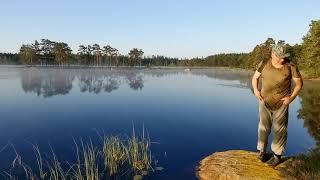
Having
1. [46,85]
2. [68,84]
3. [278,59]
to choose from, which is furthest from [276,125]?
[68,84]

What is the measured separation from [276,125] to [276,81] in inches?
37.5

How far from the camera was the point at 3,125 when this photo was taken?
629 inches

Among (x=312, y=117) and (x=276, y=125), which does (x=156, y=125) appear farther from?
(x=276, y=125)

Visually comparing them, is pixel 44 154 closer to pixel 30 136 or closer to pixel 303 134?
pixel 30 136

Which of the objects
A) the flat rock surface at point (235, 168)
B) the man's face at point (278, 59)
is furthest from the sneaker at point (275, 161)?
the man's face at point (278, 59)

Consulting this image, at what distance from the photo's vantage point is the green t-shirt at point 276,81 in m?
7.22

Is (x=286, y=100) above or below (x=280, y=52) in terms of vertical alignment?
below

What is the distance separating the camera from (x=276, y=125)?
749cm

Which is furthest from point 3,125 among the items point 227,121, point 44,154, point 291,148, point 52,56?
point 52,56

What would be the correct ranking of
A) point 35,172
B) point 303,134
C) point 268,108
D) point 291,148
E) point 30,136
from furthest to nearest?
point 303,134
point 30,136
point 291,148
point 35,172
point 268,108

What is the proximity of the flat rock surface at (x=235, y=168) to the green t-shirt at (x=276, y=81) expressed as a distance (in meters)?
1.50

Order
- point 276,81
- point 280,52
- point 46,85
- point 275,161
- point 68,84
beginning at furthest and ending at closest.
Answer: point 68,84 → point 46,85 → point 275,161 → point 276,81 → point 280,52

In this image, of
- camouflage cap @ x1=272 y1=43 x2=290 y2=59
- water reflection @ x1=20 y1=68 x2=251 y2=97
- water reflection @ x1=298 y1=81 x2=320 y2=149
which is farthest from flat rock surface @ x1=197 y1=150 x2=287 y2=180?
water reflection @ x1=20 y1=68 x2=251 y2=97

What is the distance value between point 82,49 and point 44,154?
457ft
